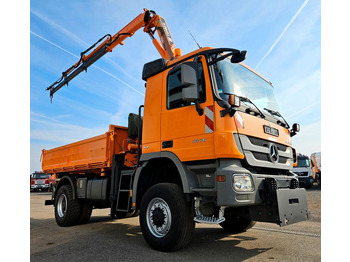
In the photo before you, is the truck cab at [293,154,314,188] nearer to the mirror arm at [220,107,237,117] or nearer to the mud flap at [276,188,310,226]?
the mud flap at [276,188,310,226]

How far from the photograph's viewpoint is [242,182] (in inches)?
140

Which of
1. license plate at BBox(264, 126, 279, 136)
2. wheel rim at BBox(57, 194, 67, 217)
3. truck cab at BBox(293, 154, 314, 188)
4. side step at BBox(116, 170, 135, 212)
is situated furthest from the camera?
truck cab at BBox(293, 154, 314, 188)

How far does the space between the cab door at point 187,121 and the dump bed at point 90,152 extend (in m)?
2.01

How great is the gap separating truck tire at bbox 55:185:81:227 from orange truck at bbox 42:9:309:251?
1802 millimetres

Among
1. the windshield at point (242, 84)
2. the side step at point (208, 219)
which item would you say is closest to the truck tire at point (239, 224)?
the side step at point (208, 219)

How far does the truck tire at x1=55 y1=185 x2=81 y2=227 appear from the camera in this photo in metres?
6.88

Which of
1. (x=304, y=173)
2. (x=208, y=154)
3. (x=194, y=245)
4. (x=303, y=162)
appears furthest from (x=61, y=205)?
(x=303, y=162)

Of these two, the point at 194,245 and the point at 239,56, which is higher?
the point at 239,56

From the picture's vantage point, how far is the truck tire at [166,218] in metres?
3.92

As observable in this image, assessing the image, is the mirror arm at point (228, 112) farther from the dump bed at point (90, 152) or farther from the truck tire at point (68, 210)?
the truck tire at point (68, 210)

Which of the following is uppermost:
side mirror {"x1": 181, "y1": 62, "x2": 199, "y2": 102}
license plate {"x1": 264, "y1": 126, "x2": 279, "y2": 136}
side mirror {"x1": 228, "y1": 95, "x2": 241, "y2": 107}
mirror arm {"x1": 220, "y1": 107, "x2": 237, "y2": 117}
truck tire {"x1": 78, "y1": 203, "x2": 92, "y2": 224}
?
side mirror {"x1": 181, "y1": 62, "x2": 199, "y2": 102}

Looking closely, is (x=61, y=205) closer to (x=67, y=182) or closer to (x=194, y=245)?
(x=67, y=182)

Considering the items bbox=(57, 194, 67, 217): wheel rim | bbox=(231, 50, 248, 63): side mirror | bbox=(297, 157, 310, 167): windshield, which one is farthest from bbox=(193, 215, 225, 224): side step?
bbox=(297, 157, 310, 167): windshield

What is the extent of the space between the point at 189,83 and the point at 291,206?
7.28 ft
